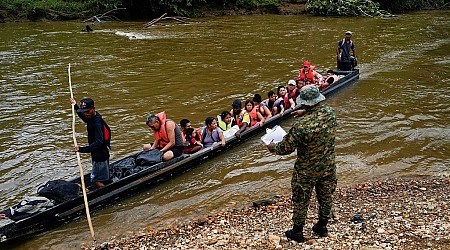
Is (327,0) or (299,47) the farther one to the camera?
(327,0)

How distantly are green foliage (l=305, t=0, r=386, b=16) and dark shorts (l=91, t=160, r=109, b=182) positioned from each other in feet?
94.3

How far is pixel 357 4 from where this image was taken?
1254 inches

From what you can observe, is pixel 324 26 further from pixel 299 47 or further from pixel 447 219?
pixel 447 219

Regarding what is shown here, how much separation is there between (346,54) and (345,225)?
9832mm

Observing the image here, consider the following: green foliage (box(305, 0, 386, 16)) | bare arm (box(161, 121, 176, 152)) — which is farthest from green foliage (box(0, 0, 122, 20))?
bare arm (box(161, 121, 176, 152))

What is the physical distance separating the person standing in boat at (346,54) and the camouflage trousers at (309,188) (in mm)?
9914

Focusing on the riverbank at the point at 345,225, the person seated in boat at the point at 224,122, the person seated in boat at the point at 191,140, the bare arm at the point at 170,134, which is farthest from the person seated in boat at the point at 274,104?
the riverbank at the point at 345,225

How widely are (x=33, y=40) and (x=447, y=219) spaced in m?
24.2

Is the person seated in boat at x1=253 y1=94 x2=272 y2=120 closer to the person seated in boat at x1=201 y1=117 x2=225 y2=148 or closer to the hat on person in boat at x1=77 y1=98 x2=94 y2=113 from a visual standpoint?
the person seated in boat at x1=201 y1=117 x2=225 y2=148

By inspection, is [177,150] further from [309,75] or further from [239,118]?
[309,75]

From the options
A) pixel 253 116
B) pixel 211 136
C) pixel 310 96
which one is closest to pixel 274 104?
pixel 253 116

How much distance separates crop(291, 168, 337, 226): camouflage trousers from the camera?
5.11m

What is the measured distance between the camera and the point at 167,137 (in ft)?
26.8

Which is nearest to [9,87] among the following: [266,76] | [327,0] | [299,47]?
[266,76]
